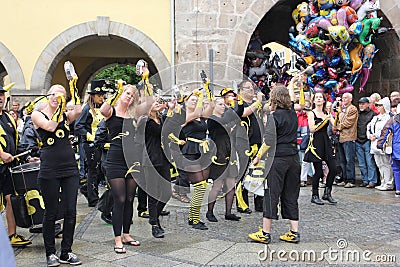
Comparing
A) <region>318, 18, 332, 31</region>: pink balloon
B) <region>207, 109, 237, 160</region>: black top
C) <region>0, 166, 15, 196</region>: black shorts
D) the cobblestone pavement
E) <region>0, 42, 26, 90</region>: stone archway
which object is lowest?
the cobblestone pavement

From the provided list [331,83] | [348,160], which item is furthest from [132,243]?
[331,83]

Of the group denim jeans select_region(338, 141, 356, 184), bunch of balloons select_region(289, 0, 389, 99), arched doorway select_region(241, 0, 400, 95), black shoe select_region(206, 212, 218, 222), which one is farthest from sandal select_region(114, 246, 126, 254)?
arched doorway select_region(241, 0, 400, 95)

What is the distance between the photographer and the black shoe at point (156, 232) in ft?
18.2

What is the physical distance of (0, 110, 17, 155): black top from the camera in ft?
16.9

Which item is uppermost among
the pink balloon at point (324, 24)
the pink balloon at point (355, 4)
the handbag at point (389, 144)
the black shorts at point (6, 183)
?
the pink balloon at point (355, 4)

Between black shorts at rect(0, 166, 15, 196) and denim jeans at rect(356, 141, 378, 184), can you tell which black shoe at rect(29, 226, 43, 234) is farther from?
denim jeans at rect(356, 141, 378, 184)

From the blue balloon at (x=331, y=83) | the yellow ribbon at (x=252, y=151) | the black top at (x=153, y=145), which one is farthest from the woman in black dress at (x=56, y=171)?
the blue balloon at (x=331, y=83)

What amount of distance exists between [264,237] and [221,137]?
1682mm

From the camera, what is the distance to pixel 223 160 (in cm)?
636

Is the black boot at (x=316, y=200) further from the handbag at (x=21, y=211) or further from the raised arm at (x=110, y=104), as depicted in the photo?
the handbag at (x=21, y=211)

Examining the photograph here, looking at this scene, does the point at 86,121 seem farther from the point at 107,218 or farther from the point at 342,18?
the point at 342,18

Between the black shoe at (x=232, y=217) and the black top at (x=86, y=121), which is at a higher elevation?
the black top at (x=86, y=121)

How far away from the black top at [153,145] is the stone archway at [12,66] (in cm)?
726

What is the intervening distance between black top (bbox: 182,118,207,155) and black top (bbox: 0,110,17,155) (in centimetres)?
208
